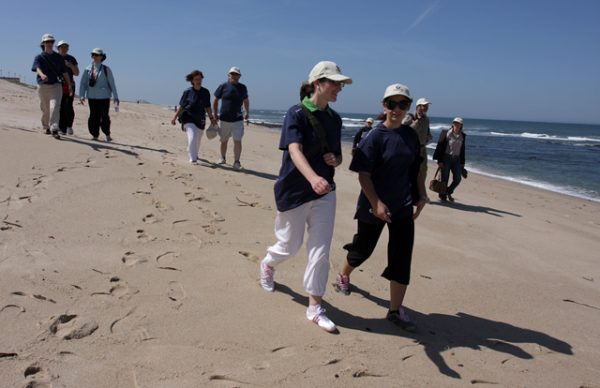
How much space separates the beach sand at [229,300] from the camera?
2865mm

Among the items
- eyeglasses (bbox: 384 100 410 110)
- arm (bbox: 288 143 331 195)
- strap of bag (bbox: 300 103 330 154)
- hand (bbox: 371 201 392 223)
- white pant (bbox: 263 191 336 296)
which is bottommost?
white pant (bbox: 263 191 336 296)

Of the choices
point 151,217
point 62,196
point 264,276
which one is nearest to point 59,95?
point 62,196

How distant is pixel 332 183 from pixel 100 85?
301 inches

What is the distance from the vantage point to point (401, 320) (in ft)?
12.0

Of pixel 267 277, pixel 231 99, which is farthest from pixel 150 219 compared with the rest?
pixel 231 99

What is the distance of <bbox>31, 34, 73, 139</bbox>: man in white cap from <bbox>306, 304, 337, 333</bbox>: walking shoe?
24.4 ft

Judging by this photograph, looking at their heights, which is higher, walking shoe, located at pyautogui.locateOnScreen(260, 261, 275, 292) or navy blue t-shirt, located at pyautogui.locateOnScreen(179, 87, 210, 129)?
navy blue t-shirt, located at pyautogui.locateOnScreen(179, 87, 210, 129)

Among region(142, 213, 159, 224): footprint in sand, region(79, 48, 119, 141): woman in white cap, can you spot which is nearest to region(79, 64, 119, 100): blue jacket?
region(79, 48, 119, 141): woman in white cap

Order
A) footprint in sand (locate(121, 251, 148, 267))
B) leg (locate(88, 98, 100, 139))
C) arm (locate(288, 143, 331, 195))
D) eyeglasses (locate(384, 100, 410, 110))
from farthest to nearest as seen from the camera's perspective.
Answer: leg (locate(88, 98, 100, 139)) → footprint in sand (locate(121, 251, 148, 267)) → eyeglasses (locate(384, 100, 410, 110)) → arm (locate(288, 143, 331, 195))

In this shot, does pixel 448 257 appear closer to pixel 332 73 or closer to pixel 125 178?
pixel 332 73

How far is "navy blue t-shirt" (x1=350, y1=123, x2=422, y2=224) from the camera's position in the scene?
11.7 feet

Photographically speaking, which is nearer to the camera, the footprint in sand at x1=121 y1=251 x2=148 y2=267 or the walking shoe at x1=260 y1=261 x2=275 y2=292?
the walking shoe at x1=260 y1=261 x2=275 y2=292

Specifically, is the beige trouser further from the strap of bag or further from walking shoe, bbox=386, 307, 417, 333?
walking shoe, bbox=386, 307, 417, 333

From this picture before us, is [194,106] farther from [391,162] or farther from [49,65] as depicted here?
[391,162]
